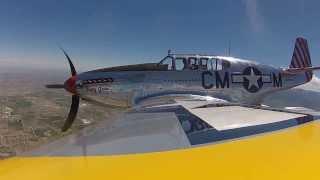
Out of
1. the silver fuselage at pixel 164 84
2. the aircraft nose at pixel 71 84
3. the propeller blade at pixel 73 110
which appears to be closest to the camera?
the silver fuselage at pixel 164 84

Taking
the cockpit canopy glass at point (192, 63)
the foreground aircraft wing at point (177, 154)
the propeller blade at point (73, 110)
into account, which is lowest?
the propeller blade at point (73, 110)

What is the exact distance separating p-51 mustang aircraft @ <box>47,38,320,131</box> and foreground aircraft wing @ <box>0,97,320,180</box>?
9402 millimetres

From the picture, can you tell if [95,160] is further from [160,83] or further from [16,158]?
[160,83]

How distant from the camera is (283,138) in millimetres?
2871

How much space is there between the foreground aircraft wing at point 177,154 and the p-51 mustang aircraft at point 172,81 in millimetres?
9402

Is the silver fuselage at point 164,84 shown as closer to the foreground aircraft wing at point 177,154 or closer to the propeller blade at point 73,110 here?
the propeller blade at point 73,110

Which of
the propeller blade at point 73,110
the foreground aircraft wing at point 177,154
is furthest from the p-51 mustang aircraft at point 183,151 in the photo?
the propeller blade at point 73,110

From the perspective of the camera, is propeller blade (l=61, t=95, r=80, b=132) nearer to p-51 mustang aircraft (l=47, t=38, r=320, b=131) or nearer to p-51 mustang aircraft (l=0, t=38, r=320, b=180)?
p-51 mustang aircraft (l=47, t=38, r=320, b=131)

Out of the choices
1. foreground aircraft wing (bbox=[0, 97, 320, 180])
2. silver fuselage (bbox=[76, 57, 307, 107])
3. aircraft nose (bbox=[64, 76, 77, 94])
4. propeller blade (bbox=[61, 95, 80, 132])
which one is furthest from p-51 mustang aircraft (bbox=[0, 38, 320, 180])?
propeller blade (bbox=[61, 95, 80, 132])

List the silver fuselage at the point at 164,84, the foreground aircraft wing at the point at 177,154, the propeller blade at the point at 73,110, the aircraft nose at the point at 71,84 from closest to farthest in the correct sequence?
the foreground aircraft wing at the point at 177,154, the silver fuselage at the point at 164,84, the aircraft nose at the point at 71,84, the propeller blade at the point at 73,110

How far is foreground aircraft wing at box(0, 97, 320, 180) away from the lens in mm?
1955

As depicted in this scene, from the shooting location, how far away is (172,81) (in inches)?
513

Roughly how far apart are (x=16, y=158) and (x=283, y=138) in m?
1.94

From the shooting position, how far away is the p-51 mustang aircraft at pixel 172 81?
1299 centimetres
